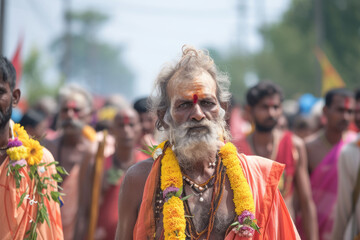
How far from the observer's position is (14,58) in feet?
40.4

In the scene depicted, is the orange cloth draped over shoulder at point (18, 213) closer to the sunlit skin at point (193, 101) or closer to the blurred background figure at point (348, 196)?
the sunlit skin at point (193, 101)

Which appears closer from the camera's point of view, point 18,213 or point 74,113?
point 18,213

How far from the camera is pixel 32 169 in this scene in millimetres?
4148

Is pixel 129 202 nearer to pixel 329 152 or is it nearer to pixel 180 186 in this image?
pixel 180 186

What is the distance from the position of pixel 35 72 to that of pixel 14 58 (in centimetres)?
4148

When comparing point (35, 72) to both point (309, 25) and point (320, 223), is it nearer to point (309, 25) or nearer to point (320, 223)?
point (309, 25)

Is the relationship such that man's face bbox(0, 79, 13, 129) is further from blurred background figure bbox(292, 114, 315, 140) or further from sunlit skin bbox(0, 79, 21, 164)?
blurred background figure bbox(292, 114, 315, 140)

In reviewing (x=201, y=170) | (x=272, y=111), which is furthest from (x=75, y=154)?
(x=201, y=170)

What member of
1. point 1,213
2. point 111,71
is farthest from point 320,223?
point 111,71

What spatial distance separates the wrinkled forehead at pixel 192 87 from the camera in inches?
153

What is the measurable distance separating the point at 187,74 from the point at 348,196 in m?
2.31

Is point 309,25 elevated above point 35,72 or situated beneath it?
elevated above

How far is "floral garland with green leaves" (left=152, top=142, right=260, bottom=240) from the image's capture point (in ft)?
12.0

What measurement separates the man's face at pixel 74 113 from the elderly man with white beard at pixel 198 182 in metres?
3.72
